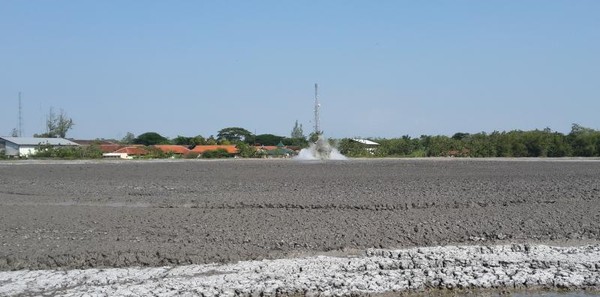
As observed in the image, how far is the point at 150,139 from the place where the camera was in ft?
→ 336

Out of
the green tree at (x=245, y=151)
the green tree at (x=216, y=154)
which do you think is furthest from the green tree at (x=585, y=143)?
the green tree at (x=216, y=154)

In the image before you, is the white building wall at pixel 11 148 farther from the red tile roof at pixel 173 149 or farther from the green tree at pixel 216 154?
the green tree at pixel 216 154

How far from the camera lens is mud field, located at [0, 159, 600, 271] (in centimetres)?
1088

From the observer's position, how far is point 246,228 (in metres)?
12.7

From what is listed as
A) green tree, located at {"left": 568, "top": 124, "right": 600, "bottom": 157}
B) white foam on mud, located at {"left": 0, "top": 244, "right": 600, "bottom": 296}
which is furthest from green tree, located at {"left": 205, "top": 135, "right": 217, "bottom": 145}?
white foam on mud, located at {"left": 0, "top": 244, "right": 600, "bottom": 296}

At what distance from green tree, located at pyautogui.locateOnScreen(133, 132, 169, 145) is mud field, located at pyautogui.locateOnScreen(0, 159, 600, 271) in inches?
3109

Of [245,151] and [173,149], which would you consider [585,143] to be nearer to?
[245,151]

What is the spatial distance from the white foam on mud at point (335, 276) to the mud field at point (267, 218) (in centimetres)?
67

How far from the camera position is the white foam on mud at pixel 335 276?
28.9 ft

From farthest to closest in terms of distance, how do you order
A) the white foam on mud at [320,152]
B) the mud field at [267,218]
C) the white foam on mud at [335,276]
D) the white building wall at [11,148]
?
the white building wall at [11,148] → the white foam on mud at [320,152] → the mud field at [267,218] → the white foam on mud at [335,276]

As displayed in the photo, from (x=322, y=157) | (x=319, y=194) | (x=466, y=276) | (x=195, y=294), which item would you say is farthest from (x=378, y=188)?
(x=322, y=157)

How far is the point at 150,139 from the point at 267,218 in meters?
92.0

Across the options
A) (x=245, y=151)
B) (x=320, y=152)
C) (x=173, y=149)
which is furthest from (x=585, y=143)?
(x=173, y=149)

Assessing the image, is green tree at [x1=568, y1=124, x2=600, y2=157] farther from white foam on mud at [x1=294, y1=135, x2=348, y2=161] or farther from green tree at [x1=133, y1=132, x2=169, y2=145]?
green tree at [x1=133, y1=132, x2=169, y2=145]
